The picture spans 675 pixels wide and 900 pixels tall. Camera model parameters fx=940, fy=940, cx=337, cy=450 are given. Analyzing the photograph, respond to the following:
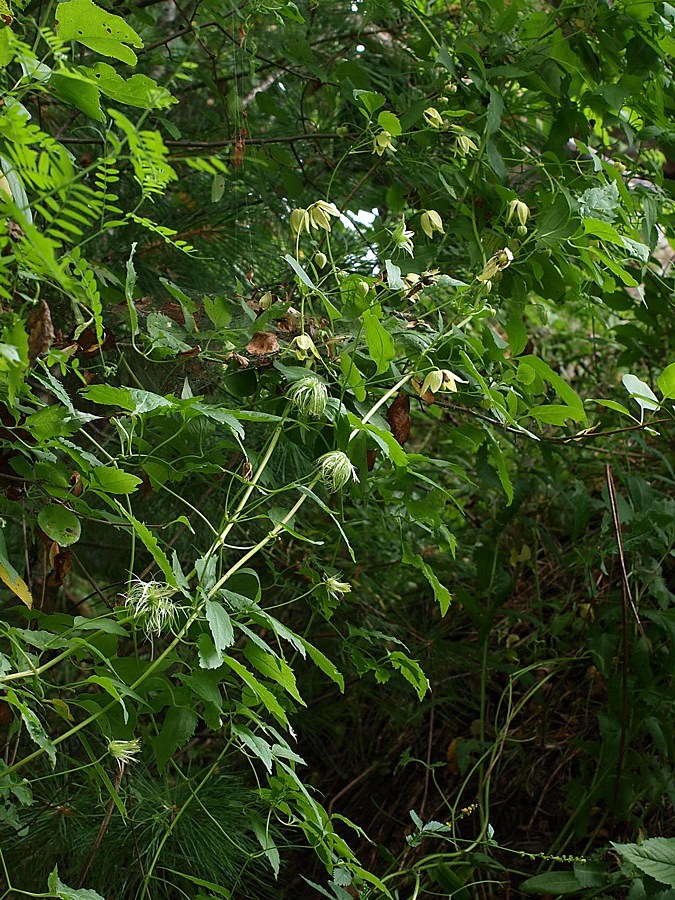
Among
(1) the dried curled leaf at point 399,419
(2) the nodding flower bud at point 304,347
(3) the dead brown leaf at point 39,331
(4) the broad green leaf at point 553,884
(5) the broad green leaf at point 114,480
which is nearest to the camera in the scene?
(3) the dead brown leaf at point 39,331

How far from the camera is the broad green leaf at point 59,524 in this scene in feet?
2.49

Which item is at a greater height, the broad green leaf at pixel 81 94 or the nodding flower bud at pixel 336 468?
the broad green leaf at pixel 81 94

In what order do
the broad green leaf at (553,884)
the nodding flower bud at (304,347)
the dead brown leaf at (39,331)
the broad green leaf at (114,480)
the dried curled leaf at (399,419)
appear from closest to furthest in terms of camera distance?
the dead brown leaf at (39,331)
the broad green leaf at (114,480)
the nodding flower bud at (304,347)
the dried curled leaf at (399,419)
the broad green leaf at (553,884)

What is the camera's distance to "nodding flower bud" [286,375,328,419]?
778 millimetres

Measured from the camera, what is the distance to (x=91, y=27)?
0.64 metres

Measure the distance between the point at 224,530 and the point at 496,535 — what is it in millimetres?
777

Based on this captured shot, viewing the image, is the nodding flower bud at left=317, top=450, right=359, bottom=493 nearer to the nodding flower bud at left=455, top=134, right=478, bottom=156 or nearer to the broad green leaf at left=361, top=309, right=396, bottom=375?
the broad green leaf at left=361, top=309, right=396, bottom=375

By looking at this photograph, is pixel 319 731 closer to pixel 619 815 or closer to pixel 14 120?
pixel 619 815

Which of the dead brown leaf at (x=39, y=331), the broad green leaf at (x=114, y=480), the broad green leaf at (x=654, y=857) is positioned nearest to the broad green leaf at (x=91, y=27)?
the dead brown leaf at (x=39, y=331)

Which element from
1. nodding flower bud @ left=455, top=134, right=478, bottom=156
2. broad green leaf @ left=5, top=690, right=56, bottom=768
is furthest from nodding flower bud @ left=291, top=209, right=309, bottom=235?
broad green leaf @ left=5, top=690, right=56, bottom=768

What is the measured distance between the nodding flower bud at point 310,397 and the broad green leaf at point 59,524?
21 cm

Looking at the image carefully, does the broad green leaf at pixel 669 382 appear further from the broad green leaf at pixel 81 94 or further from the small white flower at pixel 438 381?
the broad green leaf at pixel 81 94

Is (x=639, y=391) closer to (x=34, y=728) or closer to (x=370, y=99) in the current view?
(x=370, y=99)

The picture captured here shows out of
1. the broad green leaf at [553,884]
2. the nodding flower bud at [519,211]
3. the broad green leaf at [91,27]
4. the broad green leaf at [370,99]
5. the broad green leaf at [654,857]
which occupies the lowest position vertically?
the broad green leaf at [553,884]
